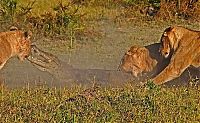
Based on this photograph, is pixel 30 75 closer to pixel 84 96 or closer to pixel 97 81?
pixel 97 81

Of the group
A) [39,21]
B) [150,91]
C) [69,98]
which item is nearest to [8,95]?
[69,98]

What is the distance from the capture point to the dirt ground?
35.4 ft

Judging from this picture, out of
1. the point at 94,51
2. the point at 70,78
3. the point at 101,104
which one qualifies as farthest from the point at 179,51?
the point at 94,51

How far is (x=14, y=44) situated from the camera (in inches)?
406

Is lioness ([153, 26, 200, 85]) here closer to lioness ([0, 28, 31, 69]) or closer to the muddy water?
the muddy water

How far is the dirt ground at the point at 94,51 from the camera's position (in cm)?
1078

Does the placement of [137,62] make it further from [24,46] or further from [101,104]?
[101,104]

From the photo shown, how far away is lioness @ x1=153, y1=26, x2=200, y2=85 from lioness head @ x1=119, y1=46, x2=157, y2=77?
56cm

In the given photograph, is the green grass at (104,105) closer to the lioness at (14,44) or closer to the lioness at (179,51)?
the lioness at (179,51)

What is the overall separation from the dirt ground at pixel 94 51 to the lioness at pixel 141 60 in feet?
3.58

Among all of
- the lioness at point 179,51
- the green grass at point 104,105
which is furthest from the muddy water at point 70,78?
the green grass at point 104,105

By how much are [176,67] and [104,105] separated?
2.80 metres

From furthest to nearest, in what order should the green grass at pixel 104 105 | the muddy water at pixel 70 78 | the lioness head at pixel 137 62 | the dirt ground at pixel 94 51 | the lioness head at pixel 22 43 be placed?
the dirt ground at pixel 94 51 < the lioness head at pixel 137 62 < the lioness head at pixel 22 43 < the muddy water at pixel 70 78 < the green grass at pixel 104 105

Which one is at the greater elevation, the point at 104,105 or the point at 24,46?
the point at 104,105
